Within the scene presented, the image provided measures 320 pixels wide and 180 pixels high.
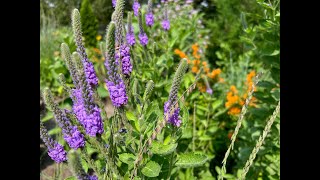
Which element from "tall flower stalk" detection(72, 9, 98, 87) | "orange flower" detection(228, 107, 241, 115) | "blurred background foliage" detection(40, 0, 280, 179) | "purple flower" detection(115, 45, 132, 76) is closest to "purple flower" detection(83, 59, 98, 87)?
"tall flower stalk" detection(72, 9, 98, 87)

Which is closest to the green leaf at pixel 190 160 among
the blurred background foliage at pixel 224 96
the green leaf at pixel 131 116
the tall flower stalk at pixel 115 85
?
the blurred background foliage at pixel 224 96

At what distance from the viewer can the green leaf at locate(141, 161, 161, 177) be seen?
1224mm

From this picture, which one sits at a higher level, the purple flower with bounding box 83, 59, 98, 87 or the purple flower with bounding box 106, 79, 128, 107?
the purple flower with bounding box 83, 59, 98, 87

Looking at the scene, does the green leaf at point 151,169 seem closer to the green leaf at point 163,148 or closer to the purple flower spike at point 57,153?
the green leaf at point 163,148

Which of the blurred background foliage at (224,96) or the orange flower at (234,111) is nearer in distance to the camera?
the blurred background foliage at (224,96)

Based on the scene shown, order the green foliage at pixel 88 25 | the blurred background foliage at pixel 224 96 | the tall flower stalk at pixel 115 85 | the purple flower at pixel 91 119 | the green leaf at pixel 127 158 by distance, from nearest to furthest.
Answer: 1. the purple flower at pixel 91 119
2. the tall flower stalk at pixel 115 85
3. the green leaf at pixel 127 158
4. the blurred background foliage at pixel 224 96
5. the green foliage at pixel 88 25

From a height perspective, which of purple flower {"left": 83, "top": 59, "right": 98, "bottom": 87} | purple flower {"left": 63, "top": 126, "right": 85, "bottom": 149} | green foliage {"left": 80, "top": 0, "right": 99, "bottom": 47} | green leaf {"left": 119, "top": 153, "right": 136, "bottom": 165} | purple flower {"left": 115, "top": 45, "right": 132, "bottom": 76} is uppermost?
green foliage {"left": 80, "top": 0, "right": 99, "bottom": 47}

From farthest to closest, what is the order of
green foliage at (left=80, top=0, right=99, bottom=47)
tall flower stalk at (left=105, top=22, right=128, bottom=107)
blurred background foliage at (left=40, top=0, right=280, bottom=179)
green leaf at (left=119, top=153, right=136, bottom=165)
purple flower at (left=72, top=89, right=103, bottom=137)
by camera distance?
green foliage at (left=80, top=0, right=99, bottom=47) → blurred background foliage at (left=40, top=0, right=280, bottom=179) → green leaf at (left=119, top=153, right=136, bottom=165) → tall flower stalk at (left=105, top=22, right=128, bottom=107) → purple flower at (left=72, top=89, right=103, bottom=137)

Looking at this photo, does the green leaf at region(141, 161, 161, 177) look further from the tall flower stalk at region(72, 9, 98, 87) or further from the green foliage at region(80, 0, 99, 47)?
the green foliage at region(80, 0, 99, 47)

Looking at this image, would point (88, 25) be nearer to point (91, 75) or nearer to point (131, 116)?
point (131, 116)

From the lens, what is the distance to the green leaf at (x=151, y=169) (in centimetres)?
122

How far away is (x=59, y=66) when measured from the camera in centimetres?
404

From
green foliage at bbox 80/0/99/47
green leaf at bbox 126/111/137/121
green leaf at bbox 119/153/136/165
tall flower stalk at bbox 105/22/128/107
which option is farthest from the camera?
green foliage at bbox 80/0/99/47
